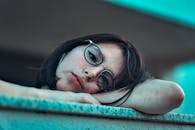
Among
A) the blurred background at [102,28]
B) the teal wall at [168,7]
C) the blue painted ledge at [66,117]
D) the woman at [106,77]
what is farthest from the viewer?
the blurred background at [102,28]

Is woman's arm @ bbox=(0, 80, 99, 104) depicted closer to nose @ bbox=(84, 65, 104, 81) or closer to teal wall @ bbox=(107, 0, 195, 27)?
nose @ bbox=(84, 65, 104, 81)

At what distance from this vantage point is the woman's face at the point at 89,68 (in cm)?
100

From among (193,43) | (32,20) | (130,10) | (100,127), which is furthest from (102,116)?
(193,43)

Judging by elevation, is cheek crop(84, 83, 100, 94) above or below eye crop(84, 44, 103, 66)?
below

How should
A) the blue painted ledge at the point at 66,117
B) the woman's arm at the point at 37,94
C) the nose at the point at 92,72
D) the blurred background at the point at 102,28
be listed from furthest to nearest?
the blurred background at the point at 102,28
the nose at the point at 92,72
the woman's arm at the point at 37,94
the blue painted ledge at the point at 66,117

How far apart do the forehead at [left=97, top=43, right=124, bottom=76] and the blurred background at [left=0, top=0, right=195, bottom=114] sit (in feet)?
5.33

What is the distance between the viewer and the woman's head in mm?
1008

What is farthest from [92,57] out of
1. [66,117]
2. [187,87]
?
[187,87]

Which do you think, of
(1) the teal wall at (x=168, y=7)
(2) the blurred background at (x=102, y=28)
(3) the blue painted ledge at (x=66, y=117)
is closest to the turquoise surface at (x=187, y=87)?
(2) the blurred background at (x=102, y=28)

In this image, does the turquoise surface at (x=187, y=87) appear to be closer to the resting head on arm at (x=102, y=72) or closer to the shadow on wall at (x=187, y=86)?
the shadow on wall at (x=187, y=86)

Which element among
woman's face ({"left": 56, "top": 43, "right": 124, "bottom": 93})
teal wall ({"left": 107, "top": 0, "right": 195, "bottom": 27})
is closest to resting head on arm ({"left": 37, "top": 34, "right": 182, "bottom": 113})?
woman's face ({"left": 56, "top": 43, "right": 124, "bottom": 93})

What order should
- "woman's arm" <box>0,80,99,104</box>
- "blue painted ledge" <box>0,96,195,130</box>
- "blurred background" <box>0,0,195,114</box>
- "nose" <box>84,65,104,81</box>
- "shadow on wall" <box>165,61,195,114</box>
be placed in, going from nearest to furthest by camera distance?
"blue painted ledge" <box>0,96,195,130</box>
"woman's arm" <box>0,80,99,104</box>
"nose" <box>84,65,104,81</box>
"shadow on wall" <box>165,61,195,114</box>
"blurred background" <box>0,0,195,114</box>

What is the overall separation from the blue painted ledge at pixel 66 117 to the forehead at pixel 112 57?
235mm

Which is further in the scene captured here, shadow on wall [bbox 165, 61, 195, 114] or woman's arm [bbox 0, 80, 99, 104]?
shadow on wall [bbox 165, 61, 195, 114]
